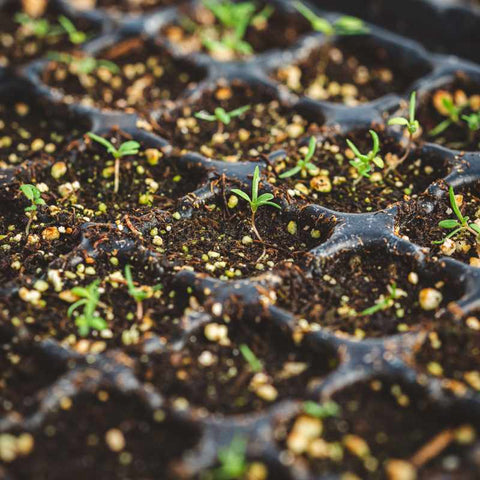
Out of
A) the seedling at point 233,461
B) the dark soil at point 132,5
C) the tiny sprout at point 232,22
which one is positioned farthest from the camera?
the dark soil at point 132,5

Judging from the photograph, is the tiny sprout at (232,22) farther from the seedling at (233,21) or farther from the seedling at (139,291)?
the seedling at (139,291)

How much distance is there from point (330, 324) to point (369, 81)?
87 cm

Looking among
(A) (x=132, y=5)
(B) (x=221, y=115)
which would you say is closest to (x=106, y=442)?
(B) (x=221, y=115)

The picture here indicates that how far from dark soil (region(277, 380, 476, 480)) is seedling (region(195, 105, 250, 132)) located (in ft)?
2.35

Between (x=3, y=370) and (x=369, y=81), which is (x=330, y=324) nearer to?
(x=3, y=370)

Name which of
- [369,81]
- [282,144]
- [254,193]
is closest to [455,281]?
[254,193]

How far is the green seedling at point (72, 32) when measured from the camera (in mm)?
1826

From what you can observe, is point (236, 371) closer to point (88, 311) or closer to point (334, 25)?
point (88, 311)

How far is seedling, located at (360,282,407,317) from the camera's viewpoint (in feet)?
3.81

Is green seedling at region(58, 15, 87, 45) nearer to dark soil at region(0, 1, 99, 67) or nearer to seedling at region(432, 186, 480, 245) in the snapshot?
dark soil at region(0, 1, 99, 67)

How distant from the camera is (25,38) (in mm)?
1909

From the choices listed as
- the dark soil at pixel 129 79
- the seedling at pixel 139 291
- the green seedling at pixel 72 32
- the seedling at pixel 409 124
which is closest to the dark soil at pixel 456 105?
the seedling at pixel 409 124

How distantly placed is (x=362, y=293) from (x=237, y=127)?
1.90 ft

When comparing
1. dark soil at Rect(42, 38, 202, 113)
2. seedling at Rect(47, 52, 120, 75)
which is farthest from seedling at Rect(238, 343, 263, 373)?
seedling at Rect(47, 52, 120, 75)
